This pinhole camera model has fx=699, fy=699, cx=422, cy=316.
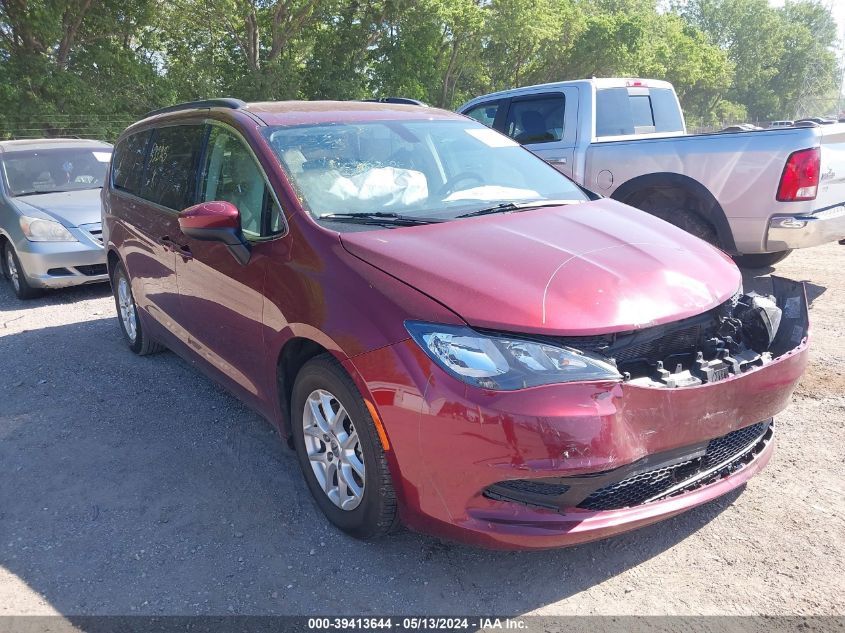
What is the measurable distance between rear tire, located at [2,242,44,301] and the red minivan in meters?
4.55

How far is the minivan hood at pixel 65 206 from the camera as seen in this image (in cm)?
746

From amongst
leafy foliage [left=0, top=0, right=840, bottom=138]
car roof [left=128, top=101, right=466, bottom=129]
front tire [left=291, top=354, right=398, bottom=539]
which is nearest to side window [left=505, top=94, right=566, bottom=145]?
car roof [left=128, top=101, right=466, bottom=129]

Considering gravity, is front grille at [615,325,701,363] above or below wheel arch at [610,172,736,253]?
above

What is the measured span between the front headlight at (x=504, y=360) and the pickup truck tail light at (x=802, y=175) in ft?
12.8

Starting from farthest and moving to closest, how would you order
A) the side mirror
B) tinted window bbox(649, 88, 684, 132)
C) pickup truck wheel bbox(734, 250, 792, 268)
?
tinted window bbox(649, 88, 684, 132) < pickup truck wheel bbox(734, 250, 792, 268) < the side mirror

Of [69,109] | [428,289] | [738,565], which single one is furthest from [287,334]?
[69,109]

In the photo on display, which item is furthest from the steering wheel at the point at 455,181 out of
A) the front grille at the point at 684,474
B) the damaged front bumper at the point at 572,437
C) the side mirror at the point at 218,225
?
the front grille at the point at 684,474

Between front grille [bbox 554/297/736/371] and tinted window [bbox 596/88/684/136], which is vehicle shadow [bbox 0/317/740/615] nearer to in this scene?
front grille [bbox 554/297/736/371]

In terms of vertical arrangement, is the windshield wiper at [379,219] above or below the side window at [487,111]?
above

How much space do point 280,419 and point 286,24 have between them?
2144 centimetres

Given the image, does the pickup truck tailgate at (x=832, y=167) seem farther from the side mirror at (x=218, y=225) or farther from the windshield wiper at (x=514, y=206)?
the side mirror at (x=218, y=225)

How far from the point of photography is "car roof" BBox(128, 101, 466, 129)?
3.72 metres

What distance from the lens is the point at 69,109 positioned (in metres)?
17.7

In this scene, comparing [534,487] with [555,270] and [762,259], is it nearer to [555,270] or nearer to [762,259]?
[555,270]
